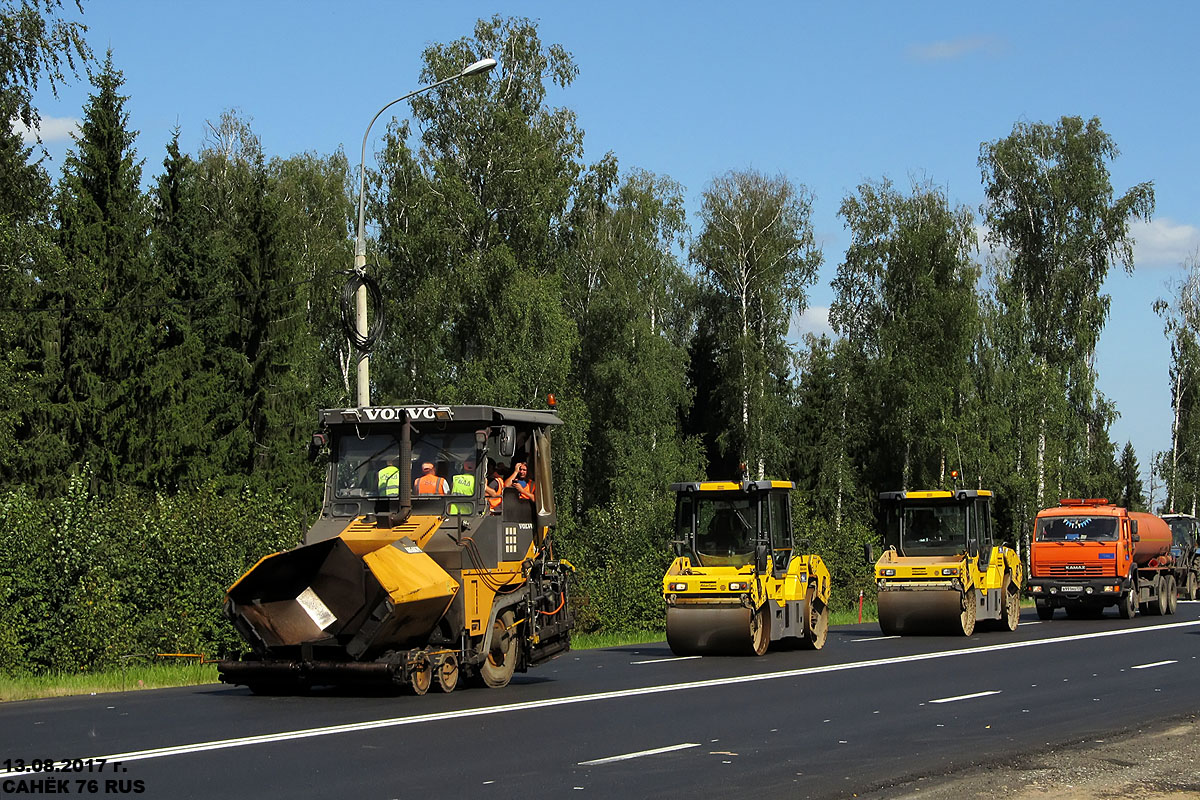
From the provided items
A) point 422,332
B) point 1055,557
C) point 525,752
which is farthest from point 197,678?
point 422,332

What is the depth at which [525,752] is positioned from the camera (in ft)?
38.5

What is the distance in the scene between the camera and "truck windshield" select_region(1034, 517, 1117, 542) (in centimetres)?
3594

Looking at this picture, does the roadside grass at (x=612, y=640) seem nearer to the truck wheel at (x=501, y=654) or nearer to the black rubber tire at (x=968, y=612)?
the black rubber tire at (x=968, y=612)

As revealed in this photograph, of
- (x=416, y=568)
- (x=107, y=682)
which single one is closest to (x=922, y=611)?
(x=416, y=568)

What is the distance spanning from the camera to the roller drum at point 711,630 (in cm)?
2223

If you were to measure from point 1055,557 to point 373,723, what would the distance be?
26.0 m

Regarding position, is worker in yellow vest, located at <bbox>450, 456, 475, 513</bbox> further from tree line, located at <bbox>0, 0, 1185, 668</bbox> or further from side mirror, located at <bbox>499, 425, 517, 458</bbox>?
tree line, located at <bbox>0, 0, 1185, 668</bbox>

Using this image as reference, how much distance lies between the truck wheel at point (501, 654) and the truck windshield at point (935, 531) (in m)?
13.9

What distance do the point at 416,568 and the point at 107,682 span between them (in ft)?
17.5

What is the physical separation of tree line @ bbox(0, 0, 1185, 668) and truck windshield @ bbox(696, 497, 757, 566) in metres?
7.27

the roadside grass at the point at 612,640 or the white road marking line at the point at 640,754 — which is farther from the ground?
the white road marking line at the point at 640,754

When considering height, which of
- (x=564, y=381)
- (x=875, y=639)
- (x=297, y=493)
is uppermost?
(x=564, y=381)

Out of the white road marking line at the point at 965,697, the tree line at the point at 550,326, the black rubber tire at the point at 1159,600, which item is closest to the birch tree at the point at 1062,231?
the tree line at the point at 550,326

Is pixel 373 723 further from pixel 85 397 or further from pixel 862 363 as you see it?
pixel 862 363
